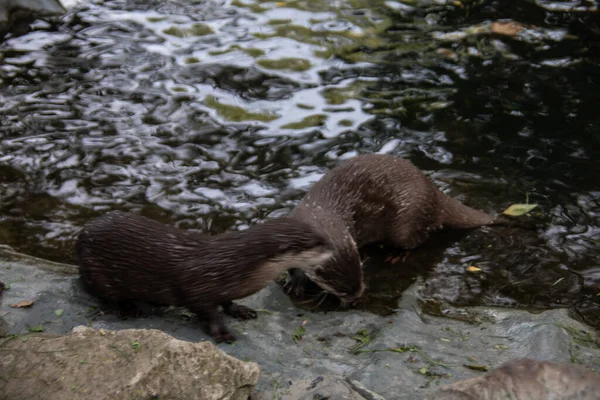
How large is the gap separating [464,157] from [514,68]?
4.21 feet

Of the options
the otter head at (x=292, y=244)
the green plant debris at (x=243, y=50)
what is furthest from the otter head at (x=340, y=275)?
the green plant debris at (x=243, y=50)

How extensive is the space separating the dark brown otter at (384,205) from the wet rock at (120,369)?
51.1 inches

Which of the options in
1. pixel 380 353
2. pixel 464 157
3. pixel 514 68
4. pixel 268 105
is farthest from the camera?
pixel 514 68

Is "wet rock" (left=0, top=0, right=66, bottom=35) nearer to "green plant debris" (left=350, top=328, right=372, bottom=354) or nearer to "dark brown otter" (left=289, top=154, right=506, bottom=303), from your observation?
"dark brown otter" (left=289, top=154, right=506, bottom=303)

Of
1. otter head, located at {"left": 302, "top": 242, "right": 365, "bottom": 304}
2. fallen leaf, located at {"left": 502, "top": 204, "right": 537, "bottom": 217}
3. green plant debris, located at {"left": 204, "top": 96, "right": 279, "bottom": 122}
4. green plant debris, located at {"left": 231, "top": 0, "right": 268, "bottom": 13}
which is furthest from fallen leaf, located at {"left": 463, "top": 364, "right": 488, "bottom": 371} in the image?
green plant debris, located at {"left": 231, "top": 0, "right": 268, "bottom": 13}

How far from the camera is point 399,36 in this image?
18.9 ft

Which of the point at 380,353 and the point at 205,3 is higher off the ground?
the point at 205,3

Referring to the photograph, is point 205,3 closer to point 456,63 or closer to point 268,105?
point 268,105

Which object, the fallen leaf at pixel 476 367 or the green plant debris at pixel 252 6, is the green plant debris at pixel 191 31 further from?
the fallen leaf at pixel 476 367

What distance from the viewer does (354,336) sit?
275cm

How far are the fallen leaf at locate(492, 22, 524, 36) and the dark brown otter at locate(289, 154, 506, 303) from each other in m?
2.49

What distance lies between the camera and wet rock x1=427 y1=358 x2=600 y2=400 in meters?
1.77

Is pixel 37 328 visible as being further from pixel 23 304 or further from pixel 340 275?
pixel 340 275

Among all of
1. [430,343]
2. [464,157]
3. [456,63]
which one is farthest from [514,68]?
[430,343]
